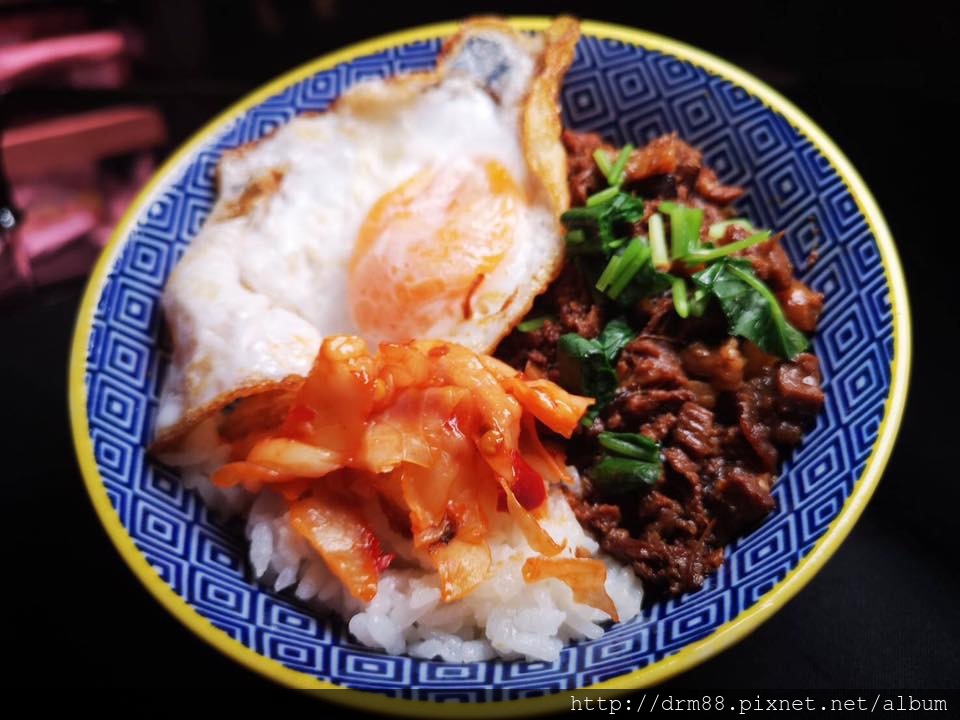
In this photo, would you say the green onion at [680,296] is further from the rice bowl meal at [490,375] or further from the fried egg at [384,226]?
the fried egg at [384,226]

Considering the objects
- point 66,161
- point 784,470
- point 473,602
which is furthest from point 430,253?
point 66,161

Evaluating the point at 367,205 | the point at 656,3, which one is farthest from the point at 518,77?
the point at 656,3

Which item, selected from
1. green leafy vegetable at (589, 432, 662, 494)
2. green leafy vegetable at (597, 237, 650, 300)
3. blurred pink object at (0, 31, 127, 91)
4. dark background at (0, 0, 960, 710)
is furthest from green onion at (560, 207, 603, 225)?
blurred pink object at (0, 31, 127, 91)

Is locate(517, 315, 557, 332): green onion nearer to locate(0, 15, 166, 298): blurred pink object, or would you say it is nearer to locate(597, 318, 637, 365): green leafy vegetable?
locate(597, 318, 637, 365): green leafy vegetable

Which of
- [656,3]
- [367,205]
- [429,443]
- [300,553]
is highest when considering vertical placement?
[656,3]

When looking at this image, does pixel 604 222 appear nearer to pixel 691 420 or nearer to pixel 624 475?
pixel 691 420

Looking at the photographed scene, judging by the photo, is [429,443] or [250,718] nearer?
[429,443]

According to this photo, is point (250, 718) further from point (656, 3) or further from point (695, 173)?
point (656, 3)
